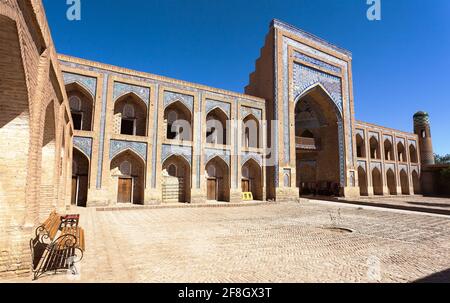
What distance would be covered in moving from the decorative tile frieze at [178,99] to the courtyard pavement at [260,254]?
8.94 meters

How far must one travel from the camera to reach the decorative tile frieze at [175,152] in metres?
15.2

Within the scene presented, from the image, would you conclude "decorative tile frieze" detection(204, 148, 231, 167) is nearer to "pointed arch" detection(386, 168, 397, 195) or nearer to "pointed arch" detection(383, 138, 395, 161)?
"pointed arch" detection(386, 168, 397, 195)

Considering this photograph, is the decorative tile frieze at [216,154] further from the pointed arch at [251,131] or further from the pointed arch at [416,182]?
the pointed arch at [416,182]

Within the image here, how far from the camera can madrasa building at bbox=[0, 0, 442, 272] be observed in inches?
290

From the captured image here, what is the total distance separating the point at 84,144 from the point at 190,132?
5891mm

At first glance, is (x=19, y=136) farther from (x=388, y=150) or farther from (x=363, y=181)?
(x=388, y=150)

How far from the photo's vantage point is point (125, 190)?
47.9 feet

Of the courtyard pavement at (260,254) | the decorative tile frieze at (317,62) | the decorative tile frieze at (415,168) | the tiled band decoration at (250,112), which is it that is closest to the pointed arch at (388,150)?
the decorative tile frieze at (415,168)

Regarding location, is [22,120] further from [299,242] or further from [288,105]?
[288,105]

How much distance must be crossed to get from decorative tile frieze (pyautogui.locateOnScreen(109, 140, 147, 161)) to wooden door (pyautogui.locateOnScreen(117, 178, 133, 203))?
61.7 inches

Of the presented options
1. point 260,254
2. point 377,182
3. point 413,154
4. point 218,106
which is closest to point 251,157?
point 218,106

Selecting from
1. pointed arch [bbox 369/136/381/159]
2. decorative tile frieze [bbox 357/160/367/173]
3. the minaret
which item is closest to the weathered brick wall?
decorative tile frieze [bbox 357/160/367/173]

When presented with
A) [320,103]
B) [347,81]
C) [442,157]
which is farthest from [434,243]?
[442,157]

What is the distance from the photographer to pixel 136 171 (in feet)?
49.1
